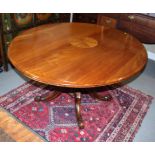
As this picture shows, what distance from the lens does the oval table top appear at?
1.20 metres

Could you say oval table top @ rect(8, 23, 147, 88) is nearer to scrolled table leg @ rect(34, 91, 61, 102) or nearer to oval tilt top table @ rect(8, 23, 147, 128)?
oval tilt top table @ rect(8, 23, 147, 128)

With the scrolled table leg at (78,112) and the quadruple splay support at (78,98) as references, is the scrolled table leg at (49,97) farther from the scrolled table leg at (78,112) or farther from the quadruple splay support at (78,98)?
the scrolled table leg at (78,112)

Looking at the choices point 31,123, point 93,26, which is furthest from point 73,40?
point 31,123

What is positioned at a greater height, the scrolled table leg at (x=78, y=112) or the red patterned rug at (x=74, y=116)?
the scrolled table leg at (x=78, y=112)

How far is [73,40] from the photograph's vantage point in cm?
166

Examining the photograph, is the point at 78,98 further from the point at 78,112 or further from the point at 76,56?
the point at 76,56

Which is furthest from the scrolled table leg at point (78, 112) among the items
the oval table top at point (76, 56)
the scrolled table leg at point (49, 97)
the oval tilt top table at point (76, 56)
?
the oval table top at point (76, 56)

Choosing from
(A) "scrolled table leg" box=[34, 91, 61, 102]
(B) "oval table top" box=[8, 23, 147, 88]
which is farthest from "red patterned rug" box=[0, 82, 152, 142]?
(B) "oval table top" box=[8, 23, 147, 88]

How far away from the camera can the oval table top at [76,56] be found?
3.95 feet

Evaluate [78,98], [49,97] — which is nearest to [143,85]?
[78,98]

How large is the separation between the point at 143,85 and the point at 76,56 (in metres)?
1.23

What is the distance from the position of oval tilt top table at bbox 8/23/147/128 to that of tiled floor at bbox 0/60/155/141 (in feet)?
1.50
